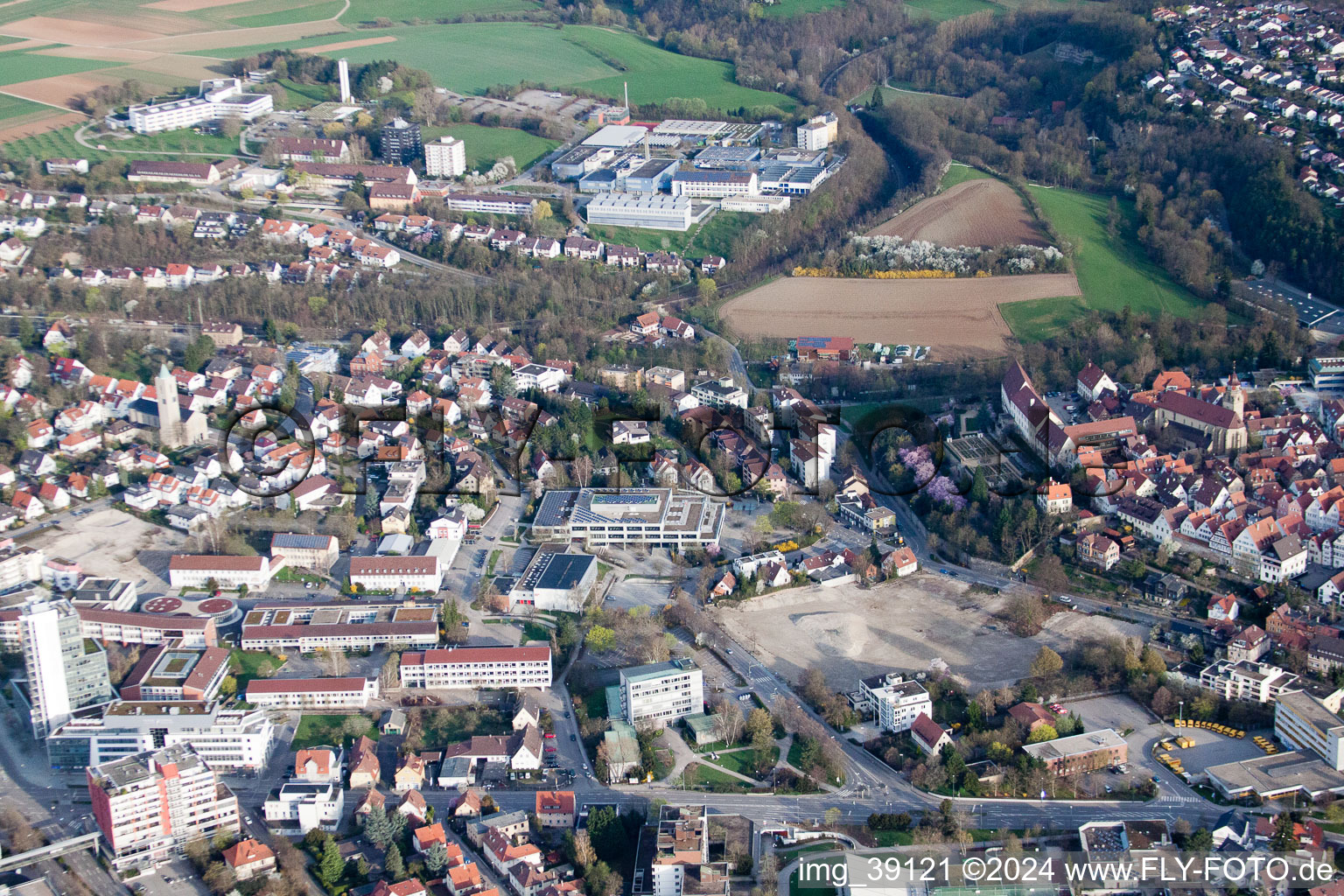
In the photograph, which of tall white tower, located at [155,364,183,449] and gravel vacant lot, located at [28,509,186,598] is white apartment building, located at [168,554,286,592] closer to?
gravel vacant lot, located at [28,509,186,598]

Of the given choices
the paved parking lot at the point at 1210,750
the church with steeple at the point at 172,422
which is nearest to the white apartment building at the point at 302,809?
the paved parking lot at the point at 1210,750

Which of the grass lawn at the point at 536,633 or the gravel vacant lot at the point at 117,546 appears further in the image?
the gravel vacant lot at the point at 117,546

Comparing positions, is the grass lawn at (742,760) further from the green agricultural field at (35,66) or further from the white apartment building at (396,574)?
the green agricultural field at (35,66)

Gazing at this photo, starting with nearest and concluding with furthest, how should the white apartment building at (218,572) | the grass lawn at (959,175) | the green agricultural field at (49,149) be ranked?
the white apartment building at (218,572) → the grass lawn at (959,175) → the green agricultural field at (49,149)

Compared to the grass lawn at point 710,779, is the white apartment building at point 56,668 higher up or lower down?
higher up

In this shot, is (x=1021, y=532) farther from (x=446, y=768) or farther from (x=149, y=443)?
(x=149, y=443)

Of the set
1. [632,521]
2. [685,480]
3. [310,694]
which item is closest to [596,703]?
[310,694]

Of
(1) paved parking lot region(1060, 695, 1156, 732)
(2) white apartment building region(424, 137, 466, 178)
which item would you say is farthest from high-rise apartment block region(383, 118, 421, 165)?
(1) paved parking lot region(1060, 695, 1156, 732)
